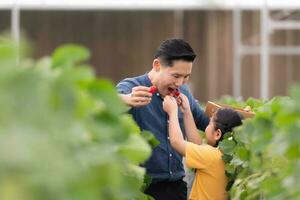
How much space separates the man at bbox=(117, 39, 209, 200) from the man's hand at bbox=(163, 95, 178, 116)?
90 mm

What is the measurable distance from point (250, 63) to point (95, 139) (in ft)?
68.7

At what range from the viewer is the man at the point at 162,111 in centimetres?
636

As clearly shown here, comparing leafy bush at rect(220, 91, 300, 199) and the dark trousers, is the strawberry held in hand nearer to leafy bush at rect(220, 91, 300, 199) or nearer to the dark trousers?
the dark trousers

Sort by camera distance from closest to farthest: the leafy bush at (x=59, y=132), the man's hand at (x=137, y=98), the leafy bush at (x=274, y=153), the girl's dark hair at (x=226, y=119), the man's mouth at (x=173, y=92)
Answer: the leafy bush at (x=59, y=132)
the leafy bush at (x=274, y=153)
the man's hand at (x=137, y=98)
the girl's dark hair at (x=226, y=119)
the man's mouth at (x=173, y=92)

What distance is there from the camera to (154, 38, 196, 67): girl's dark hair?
6359 millimetres

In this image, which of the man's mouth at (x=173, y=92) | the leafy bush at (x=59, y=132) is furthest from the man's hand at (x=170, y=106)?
the leafy bush at (x=59, y=132)

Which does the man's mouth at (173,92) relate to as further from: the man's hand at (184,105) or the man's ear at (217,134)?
the man's ear at (217,134)

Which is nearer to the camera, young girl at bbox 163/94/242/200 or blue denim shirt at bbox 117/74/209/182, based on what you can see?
young girl at bbox 163/94/242/200

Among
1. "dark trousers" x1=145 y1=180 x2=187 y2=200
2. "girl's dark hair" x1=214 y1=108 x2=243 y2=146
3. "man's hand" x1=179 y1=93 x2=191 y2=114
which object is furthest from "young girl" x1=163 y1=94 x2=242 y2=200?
"dark trousers" x1=145 y1=180 x2=187 y2=200

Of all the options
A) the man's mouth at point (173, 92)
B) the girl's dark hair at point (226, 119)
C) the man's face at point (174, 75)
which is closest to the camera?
the girl's dark hair at point (226, 119)

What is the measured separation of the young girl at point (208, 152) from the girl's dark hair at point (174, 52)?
0.22 metres

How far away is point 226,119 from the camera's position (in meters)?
6.25

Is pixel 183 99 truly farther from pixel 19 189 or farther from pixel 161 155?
pixel 19 189

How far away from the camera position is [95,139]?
10.7 ft
